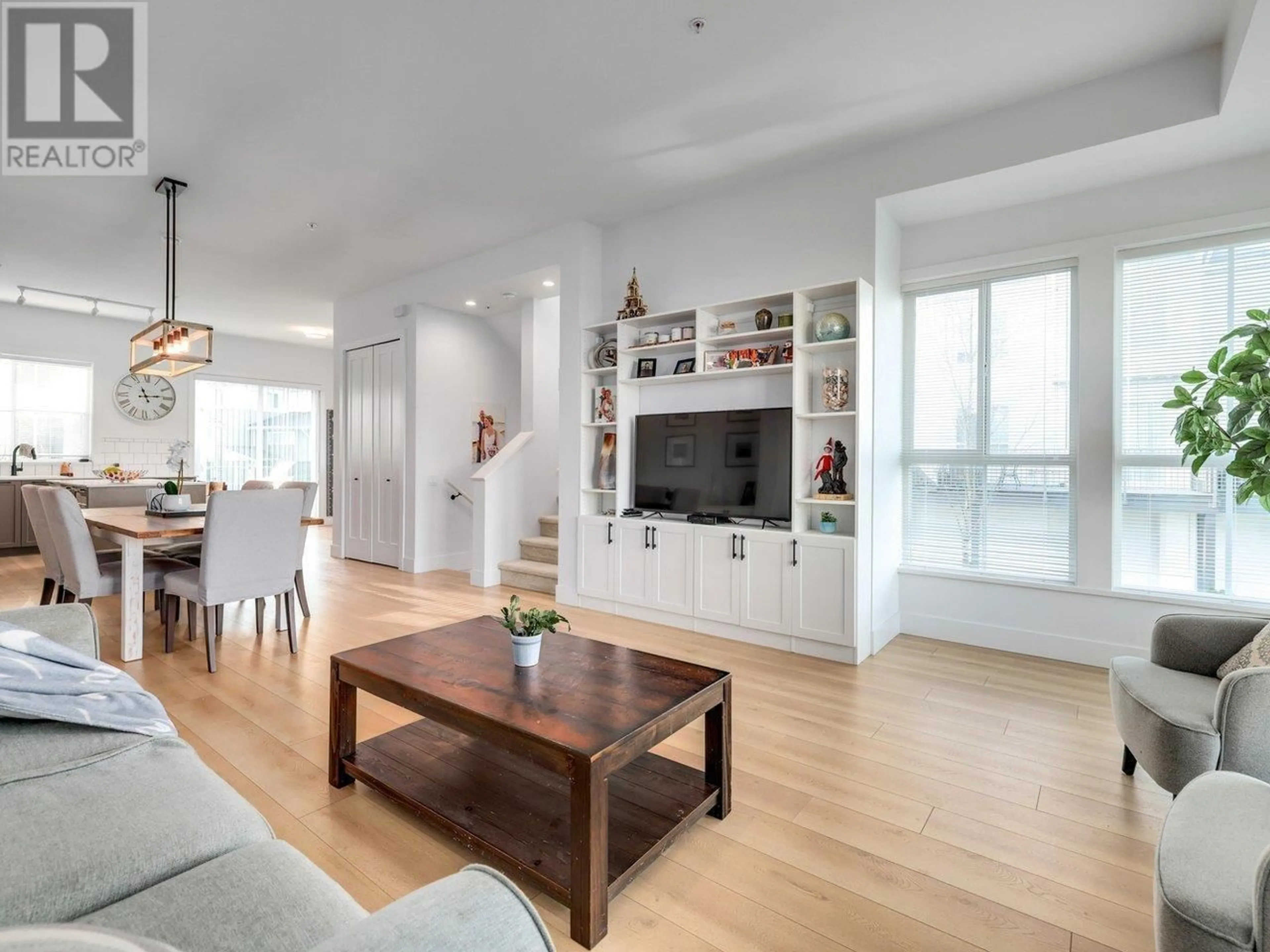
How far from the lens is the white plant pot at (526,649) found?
6.82 ft

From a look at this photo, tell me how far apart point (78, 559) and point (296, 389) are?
23.4ft

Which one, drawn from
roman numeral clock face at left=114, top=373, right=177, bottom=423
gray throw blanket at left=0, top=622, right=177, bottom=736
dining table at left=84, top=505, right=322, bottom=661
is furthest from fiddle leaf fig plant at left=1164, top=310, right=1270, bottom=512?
roman numeral clock face at left=114, top=373, right=177, bottom=423

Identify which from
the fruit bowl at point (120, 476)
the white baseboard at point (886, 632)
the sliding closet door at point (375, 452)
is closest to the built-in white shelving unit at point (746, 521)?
the white baseboard at point (886, 632)

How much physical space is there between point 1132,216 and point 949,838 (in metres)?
3.45

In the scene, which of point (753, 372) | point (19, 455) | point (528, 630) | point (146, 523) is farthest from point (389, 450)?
point (528, 630)

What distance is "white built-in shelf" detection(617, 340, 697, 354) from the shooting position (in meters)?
4.24

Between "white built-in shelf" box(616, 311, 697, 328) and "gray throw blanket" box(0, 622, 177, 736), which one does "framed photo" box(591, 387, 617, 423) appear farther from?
"gray throw blanket" box(0, 622, 177, 736)

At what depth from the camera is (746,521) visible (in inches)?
163

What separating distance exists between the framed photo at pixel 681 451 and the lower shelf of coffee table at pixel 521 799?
90.0 inches

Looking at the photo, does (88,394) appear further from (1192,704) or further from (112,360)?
(1192,704)

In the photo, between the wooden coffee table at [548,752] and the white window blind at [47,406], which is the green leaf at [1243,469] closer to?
the wooden coffee table at [548,752]

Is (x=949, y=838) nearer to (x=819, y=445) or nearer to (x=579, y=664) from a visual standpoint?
(x=579, y=664)

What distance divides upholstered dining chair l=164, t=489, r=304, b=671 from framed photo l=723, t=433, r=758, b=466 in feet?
8.60

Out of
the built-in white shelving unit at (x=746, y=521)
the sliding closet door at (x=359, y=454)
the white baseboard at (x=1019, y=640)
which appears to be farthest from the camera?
the sliding closet door at (x=359, y=454)
